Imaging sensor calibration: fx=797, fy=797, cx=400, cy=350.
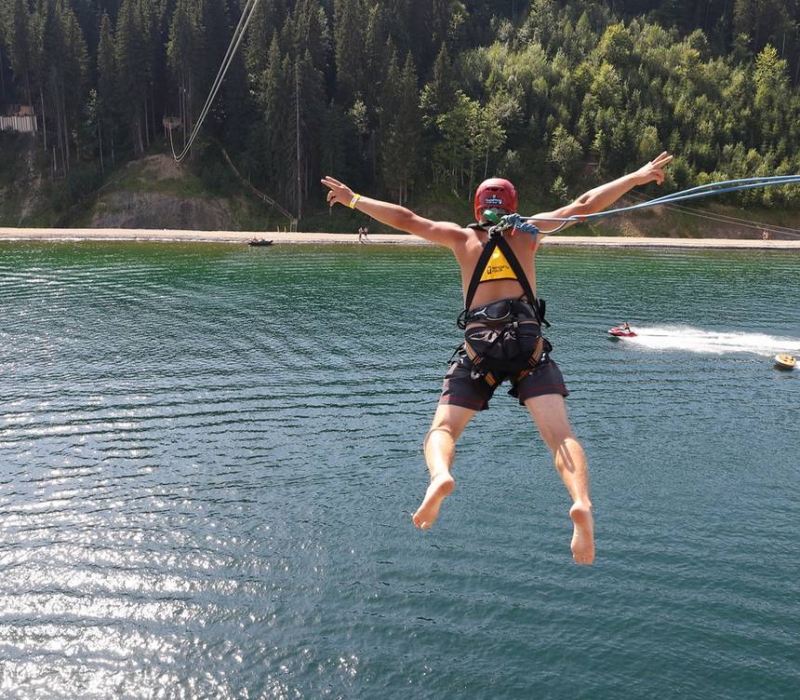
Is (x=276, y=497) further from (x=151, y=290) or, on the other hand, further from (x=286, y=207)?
(x=286, y=207)

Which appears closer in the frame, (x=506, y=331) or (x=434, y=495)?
(x=434, y=495)

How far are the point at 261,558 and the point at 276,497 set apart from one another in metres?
3.15

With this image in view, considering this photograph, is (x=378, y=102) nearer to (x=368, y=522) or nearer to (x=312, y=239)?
(x=312, y=239)

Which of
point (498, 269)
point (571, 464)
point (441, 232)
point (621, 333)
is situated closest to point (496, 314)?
point (498, 269)

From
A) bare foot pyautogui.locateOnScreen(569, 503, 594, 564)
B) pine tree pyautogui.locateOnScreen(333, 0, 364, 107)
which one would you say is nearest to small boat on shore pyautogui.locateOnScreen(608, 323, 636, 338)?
bare foot pyautogui.locateOnScreen(569, 503, 594, 564)

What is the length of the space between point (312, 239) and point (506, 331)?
2758 inches

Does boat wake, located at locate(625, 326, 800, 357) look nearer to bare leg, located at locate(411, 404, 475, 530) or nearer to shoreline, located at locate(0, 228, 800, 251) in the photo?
bare leg, located at locate(411, 404, 475, 530)

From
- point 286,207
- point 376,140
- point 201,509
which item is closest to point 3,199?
point 286,207

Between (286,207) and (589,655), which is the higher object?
(286,207)

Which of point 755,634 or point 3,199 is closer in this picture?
point 755,634

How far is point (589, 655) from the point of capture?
15188 mm

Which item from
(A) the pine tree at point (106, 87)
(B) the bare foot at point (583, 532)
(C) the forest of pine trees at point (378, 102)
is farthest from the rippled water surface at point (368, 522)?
(A) the pine tree at point (106, 87)

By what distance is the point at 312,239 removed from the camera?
77.5 meters

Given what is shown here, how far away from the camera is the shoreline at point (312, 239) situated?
3007 inches
